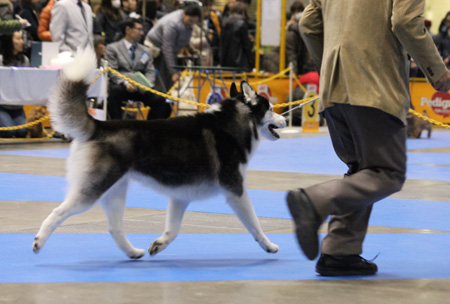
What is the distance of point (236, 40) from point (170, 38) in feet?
7.63

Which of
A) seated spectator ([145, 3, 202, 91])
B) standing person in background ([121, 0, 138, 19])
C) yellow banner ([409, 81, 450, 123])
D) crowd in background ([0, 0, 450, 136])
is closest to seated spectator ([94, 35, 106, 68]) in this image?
crowd in background ([0, 0, 450, 136])

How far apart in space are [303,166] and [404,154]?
18.3 feet

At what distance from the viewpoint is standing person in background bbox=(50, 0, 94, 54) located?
1156cm

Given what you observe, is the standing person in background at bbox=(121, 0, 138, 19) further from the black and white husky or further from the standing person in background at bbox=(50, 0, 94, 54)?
the black and white husky

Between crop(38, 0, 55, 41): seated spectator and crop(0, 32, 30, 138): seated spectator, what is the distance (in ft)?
2.78

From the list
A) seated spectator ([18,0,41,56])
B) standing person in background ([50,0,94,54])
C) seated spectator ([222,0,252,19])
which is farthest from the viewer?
seated spectator ([222,0,252,19])

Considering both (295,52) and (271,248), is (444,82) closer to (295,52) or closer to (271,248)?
(271,248)

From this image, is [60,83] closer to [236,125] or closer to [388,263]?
[236,125]

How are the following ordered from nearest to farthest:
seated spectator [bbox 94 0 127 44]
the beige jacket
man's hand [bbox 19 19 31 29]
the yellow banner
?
the beige jacket → man's hand [bbox 19 19 31 29] → seated spectator [bbox 94 0 127 44] → the yellow banner

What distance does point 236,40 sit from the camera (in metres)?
16.0

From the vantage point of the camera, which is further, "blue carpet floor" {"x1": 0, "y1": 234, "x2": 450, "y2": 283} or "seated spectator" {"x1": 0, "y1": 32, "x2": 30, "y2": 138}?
"seated spectator" {"x1": 0, "y1": 32, "x2": 30, "y2": 138}

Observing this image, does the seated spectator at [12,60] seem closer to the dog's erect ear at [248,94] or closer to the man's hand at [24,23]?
the man's hand at [24,23]

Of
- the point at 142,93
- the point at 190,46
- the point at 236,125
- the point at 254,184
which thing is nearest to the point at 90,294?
the point at 236,125

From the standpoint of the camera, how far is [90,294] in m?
3.39
